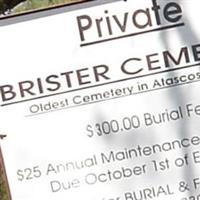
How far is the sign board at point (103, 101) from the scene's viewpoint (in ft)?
9.39

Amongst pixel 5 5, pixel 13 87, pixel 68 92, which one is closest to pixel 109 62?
pixel 68 92

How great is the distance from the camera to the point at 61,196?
2904mm

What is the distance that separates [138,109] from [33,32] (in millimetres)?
511

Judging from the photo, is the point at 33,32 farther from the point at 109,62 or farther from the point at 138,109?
the point at 138,109

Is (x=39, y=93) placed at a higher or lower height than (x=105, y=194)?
higher

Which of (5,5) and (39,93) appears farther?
(5,5)

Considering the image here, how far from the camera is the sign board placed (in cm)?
286

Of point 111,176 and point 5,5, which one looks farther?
point 5,5

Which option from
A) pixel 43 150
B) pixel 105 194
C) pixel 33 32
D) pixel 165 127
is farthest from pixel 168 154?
pixel 33 32

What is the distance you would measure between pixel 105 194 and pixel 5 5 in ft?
6.68

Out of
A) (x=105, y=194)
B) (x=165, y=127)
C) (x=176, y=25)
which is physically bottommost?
(x=105, y=194)

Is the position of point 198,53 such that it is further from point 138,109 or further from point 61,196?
point 61,196

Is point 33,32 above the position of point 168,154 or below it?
above

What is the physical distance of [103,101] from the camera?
2883 millimetres
